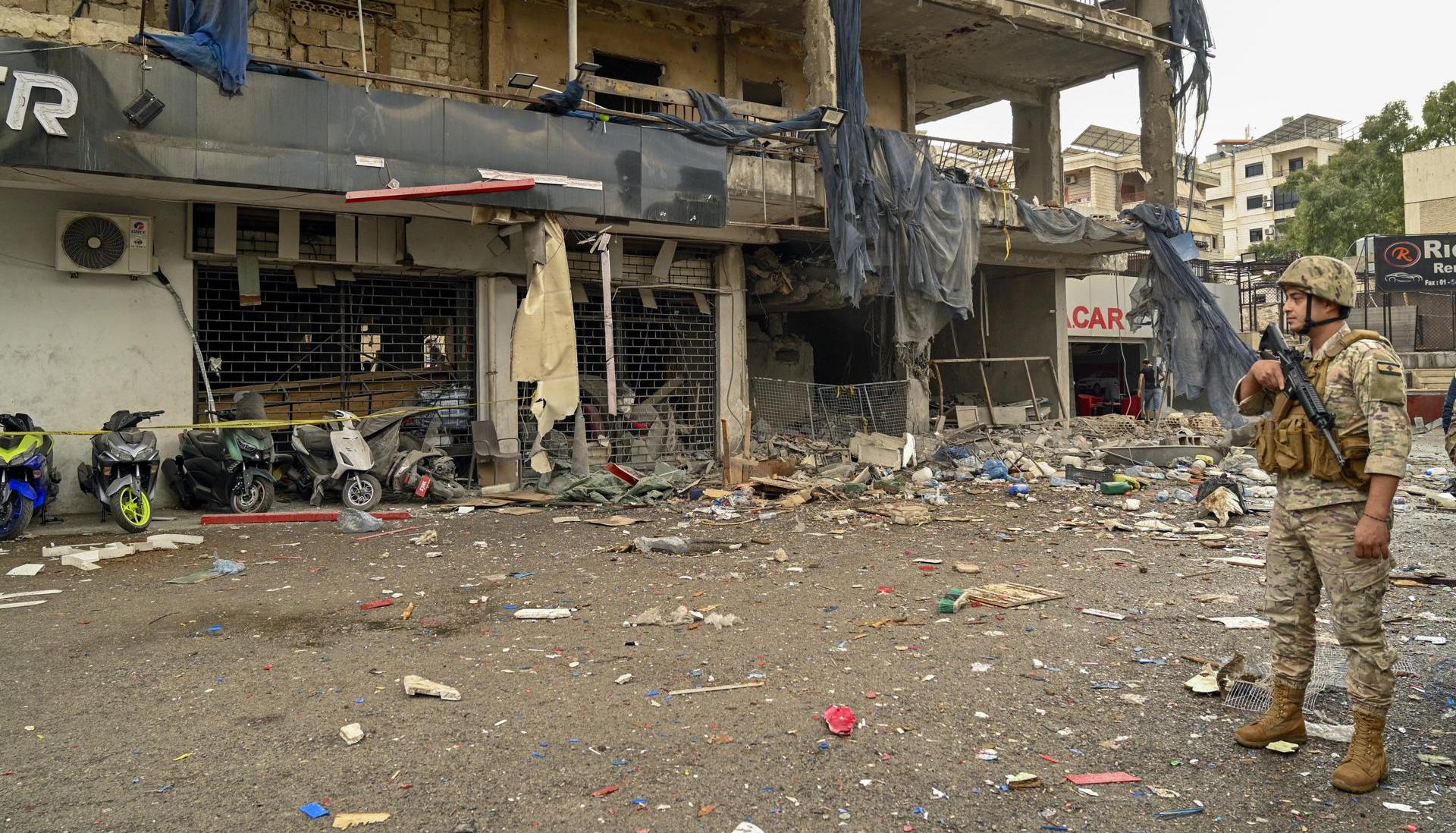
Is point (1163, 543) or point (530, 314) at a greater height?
point (530, 314)

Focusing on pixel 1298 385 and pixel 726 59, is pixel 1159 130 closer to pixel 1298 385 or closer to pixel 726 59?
pixel 726 59

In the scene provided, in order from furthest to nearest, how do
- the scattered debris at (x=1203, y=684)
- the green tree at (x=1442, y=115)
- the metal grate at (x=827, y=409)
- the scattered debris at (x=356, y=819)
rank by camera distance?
1. the green tree at (x=1442, y=115)
2. the metal grate at (x=827, y=409)
3. the scattered debris at (x=1203, y=684)
4. the scattered debris at (x=356, y=819)

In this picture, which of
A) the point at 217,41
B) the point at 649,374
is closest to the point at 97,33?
the point at 217,41

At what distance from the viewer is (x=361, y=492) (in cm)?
925

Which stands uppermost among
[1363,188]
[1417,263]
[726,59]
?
[1363,188]

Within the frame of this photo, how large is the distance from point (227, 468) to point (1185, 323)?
11.8 m

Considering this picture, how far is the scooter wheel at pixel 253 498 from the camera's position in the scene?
28.5 feet

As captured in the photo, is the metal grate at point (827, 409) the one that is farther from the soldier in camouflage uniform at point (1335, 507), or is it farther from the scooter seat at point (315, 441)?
the soldier in camouflage uniform at point (1335, 507)

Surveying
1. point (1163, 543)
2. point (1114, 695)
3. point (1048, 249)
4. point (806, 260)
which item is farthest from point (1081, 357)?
point (1114, 695)

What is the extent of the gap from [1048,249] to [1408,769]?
12.9 m

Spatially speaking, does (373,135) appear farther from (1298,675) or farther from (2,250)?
(1298,675)

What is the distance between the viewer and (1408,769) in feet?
9.59

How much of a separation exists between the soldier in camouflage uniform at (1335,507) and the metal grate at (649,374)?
28.9 ft

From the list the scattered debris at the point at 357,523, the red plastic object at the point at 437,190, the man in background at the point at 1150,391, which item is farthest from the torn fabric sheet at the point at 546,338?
the man in background at the point at 1150,391
